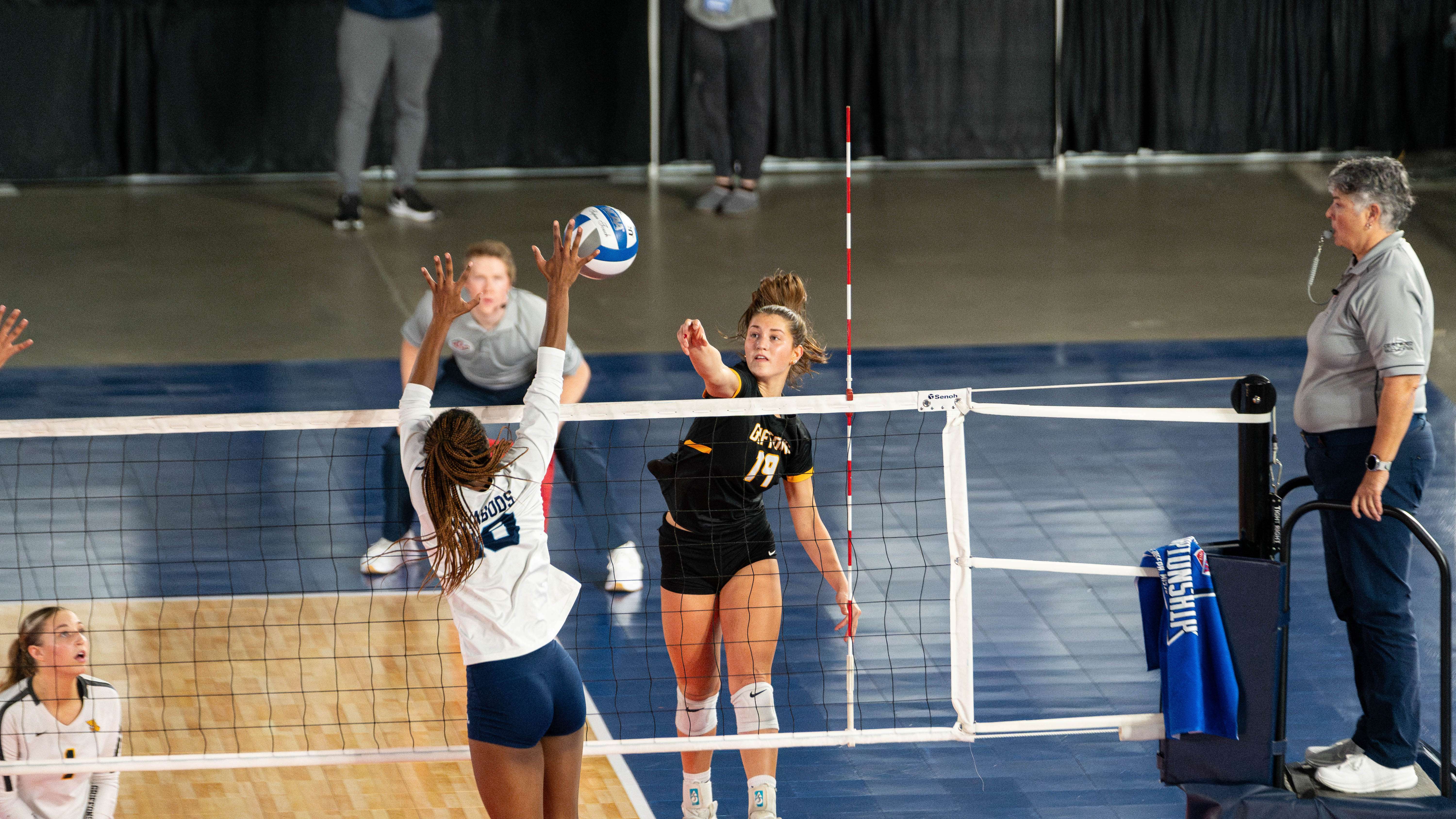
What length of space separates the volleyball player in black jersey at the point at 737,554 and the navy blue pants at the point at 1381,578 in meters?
1.54

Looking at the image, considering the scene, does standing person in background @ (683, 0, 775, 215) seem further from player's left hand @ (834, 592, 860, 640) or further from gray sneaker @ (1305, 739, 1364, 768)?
gray sneaker @ (1305, 739, 1364, 768)

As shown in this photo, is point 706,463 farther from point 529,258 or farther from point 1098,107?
point 1098,107

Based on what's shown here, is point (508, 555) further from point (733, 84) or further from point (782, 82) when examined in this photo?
point (782, 82)

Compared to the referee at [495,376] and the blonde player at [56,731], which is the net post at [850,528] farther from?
the blonde player at [56,731]

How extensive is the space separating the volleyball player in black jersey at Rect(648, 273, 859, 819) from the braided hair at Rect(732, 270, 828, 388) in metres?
0.02

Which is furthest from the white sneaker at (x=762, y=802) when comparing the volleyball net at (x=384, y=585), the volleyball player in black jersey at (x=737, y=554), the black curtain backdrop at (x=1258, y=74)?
the black curtain backdrop at (x=1258, y=74)

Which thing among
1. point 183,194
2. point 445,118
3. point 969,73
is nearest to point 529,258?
point 445,118

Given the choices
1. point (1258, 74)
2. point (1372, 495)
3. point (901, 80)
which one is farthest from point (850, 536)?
point (1258, 74)

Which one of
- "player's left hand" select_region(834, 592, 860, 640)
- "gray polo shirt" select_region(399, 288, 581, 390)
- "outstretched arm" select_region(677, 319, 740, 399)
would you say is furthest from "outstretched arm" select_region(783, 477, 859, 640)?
"gray polo shirt" select_region(399, 288, 581, 390)

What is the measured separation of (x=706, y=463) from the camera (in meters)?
4.81

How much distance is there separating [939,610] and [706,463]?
215 centimetres

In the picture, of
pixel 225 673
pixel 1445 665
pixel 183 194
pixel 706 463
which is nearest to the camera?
pixel 1445 665

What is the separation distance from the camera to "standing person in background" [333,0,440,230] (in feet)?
39.4

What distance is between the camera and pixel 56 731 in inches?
175
